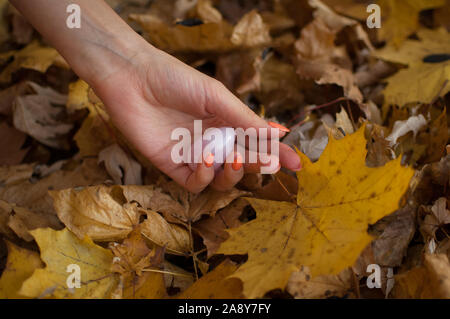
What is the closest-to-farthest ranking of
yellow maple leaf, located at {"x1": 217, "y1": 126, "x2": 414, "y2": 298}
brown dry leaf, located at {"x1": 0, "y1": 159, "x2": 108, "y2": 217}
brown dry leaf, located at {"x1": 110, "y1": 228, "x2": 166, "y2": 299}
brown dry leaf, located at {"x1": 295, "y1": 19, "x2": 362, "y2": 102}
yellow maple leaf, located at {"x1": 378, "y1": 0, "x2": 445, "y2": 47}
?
yellow maple leaf, located at {"x1": 217, "y1": 126, "x2": 414, "y2": 298}
brown dry leaf, located at {"x1": 110, "y1": 228, "x2": 166, "y2": 299}
brown dry leaf, located at {"x1": 0, "y1": 159, "x2": 108, "y2": 217}
brown dry leaf, located at {"x1": 295, "y1": 19, "x2": 362, "y2": 102}
yellow maple leaf, located at {"x1": 378, "y1": 0, "x2": 445, "y2": 47}

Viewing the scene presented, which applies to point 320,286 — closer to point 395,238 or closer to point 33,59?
point 395,238

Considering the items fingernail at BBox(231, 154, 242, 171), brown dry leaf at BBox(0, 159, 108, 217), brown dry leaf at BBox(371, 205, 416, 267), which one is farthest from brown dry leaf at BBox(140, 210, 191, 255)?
brown dry leaf at BBox(371, 205, 416, 267)

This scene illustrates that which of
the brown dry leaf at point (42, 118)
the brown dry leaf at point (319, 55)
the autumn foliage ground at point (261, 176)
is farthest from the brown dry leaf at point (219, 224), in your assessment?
the brown dry leaf at point (42, 118)

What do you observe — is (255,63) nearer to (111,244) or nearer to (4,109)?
(111,244)

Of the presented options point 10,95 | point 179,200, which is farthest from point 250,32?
point 10,95

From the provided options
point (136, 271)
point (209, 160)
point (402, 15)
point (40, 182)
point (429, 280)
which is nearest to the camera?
point (429, 280)

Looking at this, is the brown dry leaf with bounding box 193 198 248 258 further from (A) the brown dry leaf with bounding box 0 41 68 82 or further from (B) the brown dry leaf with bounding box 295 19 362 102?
(A) the brown dry leaf with bounding box 0 41 68 82

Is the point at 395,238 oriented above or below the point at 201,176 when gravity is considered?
below
